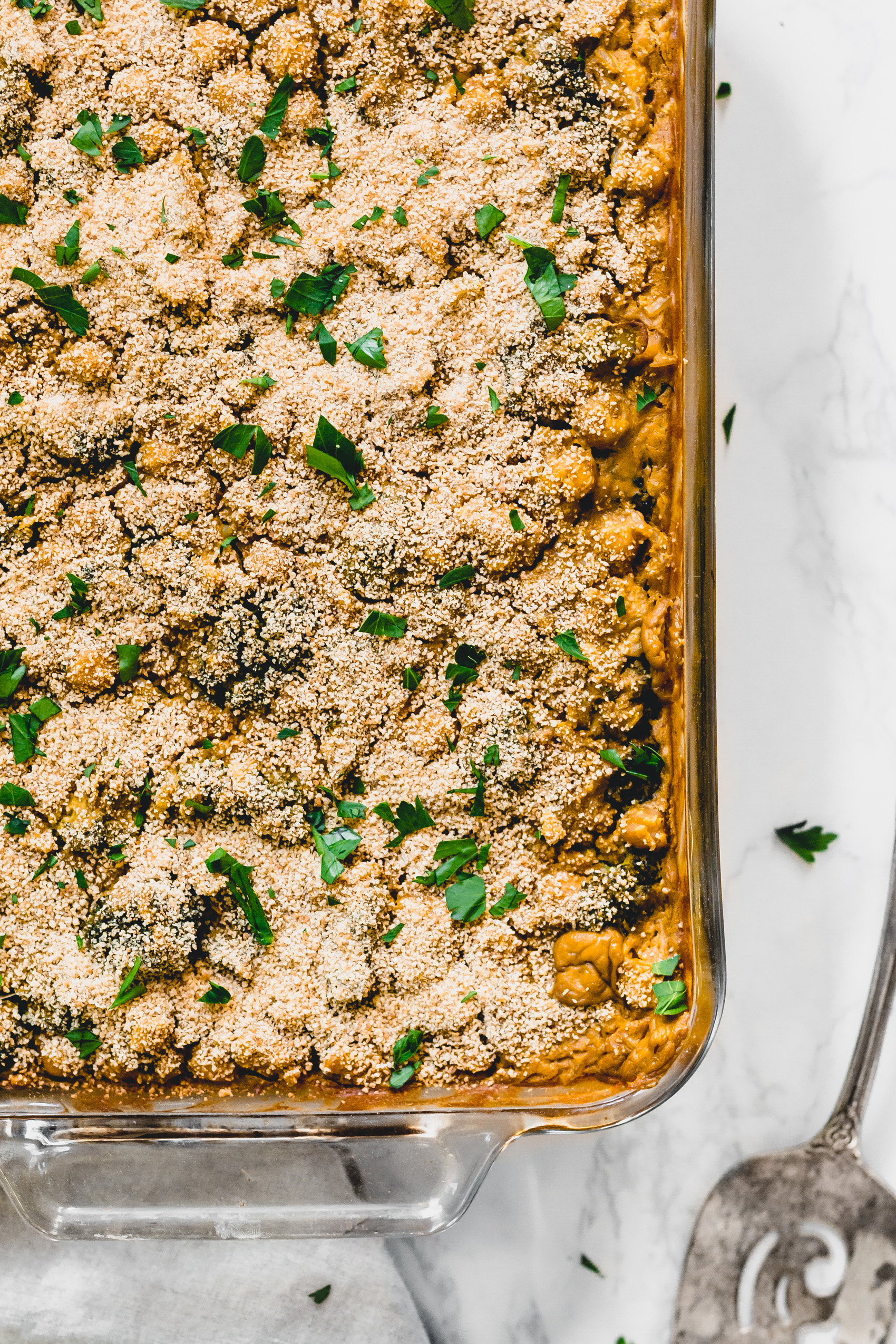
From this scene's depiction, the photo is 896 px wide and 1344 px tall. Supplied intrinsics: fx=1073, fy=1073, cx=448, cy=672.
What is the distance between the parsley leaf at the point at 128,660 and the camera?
58.8 inches

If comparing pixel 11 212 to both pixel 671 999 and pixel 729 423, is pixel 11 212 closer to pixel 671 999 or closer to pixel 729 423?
pixel 729 423

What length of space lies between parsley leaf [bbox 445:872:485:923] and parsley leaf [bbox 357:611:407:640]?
349 mm

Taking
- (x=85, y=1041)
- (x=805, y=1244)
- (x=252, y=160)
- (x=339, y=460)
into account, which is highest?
(x=252, y=160)

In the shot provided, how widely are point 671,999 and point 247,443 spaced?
96cm

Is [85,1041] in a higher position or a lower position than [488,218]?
lower

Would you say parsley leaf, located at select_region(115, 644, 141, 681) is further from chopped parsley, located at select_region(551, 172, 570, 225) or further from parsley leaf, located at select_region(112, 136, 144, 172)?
chopped parsley, located at select_region(551, 172, 570, 225)

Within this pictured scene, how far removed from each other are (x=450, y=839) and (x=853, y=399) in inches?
41.5

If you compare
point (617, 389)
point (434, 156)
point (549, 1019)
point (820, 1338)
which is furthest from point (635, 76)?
→ point (820, 1338)

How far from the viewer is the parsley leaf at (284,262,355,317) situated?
1.49m

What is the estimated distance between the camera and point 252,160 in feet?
4.94

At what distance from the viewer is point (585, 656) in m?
1.47

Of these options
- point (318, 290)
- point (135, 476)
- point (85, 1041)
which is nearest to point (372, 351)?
point (318, 290)

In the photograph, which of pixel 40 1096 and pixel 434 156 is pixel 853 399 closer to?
pixel 434 156

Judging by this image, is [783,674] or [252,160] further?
[783,674]
